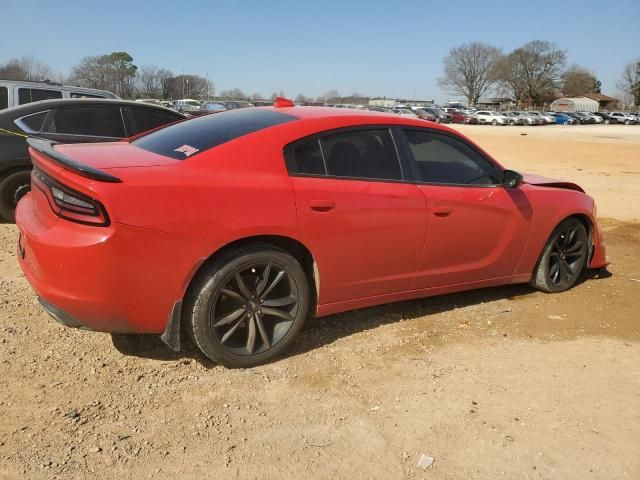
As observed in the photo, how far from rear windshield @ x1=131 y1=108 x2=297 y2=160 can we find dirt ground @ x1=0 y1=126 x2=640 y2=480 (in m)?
1.25

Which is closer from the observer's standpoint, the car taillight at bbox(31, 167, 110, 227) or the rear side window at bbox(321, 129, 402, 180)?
the car taillight at bbox(31, 167, 110, 227)

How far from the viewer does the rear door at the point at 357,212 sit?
341 centimetres

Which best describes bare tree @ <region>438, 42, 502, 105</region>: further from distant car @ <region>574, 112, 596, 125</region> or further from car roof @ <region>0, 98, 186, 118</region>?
car roof @ <region>0, 98, 186, 118</region>

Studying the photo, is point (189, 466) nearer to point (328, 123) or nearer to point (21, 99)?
point (328, 123)

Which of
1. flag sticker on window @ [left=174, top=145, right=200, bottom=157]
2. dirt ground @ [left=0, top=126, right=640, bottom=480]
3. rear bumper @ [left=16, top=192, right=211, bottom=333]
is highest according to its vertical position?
flag sticker on window @ [left=174, top=145, right=200, bottom=157]

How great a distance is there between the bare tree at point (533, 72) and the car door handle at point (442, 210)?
11318cm

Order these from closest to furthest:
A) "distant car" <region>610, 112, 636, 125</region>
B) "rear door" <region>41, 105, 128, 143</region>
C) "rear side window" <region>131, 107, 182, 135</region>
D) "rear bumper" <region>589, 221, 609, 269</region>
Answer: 1. "rear bumper" <region>589, 221, 609, 269</region>
2. "rear door" <region>41, 105, 128, 143</region>
3. "rear side window" <region>131, 107, 182, 135</region>
4. "distant car" <region>610, 112, 636, 125</region>

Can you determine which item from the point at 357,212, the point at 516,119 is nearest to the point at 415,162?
the point at 357,212

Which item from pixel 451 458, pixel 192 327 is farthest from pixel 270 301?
pixel 451 458

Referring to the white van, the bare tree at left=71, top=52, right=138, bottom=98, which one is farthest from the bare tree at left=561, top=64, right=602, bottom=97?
the white van

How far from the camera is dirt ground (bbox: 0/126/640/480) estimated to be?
2.59 metres

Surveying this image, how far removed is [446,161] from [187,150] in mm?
1880

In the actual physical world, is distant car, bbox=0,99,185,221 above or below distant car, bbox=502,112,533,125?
above

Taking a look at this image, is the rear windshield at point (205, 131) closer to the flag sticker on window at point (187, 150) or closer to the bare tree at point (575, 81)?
the flag sticker on window at point (187, 150)
